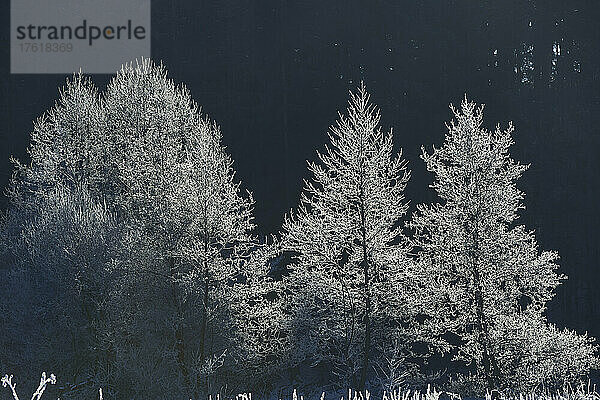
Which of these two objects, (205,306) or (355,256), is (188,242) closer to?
(205,306)

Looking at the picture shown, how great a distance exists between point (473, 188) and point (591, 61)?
23.7m

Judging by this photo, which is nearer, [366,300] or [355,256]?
→ [355,256]

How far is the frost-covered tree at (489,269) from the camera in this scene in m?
16.9

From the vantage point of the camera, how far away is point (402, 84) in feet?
121

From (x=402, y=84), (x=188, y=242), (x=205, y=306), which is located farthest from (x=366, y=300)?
(x=402, y=84)

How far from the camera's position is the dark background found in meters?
34.3

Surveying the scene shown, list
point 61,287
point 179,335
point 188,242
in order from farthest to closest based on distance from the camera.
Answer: point 61,287, point 179,335, point 188,242

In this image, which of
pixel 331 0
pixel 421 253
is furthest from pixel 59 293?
pixel 331 0

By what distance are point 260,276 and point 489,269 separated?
6.34 meters

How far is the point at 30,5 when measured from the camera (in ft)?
136

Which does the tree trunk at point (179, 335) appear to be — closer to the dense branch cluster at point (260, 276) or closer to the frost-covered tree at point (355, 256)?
the dense branch cluster at point (260, 276)

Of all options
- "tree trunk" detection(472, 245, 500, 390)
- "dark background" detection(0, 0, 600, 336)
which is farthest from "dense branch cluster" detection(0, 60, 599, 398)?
"dark background" detection(0, 0, 600, 336)

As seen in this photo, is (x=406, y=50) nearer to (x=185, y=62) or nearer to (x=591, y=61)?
(x=591, y=61)

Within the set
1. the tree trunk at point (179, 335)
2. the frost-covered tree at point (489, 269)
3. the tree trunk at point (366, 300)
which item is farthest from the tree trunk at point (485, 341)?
the tree trunk at point (179, 335)
